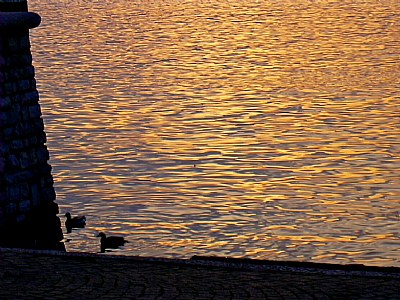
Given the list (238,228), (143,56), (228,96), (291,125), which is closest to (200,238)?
(238,228)

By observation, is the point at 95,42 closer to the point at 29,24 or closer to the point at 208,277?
the point at 29,24

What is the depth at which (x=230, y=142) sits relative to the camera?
117 ft

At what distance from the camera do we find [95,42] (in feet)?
243

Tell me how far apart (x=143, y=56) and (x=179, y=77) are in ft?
38.9

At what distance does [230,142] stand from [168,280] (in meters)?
22.8

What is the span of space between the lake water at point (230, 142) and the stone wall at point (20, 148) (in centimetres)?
244

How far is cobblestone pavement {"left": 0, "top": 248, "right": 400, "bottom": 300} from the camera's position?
40.7 feet

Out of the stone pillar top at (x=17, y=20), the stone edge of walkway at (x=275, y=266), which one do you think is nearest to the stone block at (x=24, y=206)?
the stone pillar top at (x=17, y=20)

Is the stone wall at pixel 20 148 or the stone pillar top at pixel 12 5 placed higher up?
the stone pillar top at pixel 12 5

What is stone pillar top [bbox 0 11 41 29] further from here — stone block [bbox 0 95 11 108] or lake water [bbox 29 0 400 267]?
lake water [bbox 29 0 400 267]

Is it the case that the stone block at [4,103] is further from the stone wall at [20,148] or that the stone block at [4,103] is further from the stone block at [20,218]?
the stone block at [20,218]

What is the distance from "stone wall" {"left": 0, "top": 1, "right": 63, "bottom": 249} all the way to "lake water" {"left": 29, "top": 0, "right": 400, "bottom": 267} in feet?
8.00

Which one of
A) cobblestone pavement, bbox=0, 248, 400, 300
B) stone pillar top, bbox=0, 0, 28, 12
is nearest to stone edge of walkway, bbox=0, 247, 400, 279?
cobblestone pavement, bbox=0, 248, 400, 300

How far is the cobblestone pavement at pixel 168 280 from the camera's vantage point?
12391 mm
